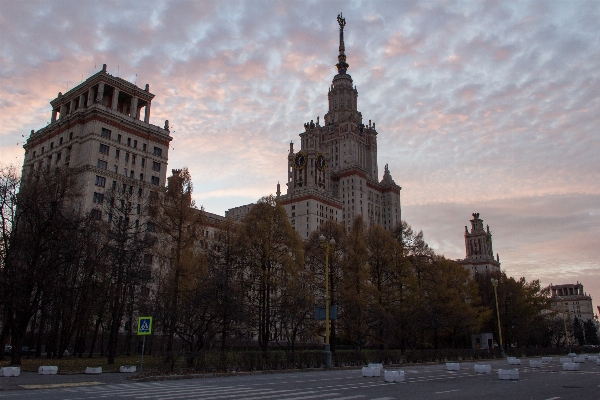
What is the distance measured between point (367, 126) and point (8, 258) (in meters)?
175

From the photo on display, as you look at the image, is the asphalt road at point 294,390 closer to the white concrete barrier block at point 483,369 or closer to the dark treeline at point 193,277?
the dark treeline at point 193,277

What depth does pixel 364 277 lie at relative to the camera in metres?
49.9

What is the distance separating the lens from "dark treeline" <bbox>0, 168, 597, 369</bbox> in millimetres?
33062

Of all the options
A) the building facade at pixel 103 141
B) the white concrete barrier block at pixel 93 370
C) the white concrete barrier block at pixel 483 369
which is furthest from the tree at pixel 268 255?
the building facade at pixel 103 141

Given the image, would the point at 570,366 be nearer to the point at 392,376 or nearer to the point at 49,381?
the point at 392,376

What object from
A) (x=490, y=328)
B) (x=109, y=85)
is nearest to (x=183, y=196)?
(x=109, y=85)

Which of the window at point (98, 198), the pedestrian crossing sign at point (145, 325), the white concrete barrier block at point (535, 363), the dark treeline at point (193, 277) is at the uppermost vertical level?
the window at point (98, 198)

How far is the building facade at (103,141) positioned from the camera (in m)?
73.2

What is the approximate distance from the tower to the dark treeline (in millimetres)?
83505

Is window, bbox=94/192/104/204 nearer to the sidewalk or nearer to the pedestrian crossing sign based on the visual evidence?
the sidewalk

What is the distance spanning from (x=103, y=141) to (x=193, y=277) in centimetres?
4280

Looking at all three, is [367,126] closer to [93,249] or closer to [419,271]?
[419,271]

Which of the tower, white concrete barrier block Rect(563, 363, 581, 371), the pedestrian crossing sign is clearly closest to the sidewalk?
the pedestrian crossing sign

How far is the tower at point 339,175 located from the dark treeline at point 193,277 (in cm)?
8350
